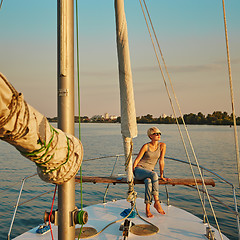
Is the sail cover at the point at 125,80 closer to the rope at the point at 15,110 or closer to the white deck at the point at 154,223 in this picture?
the white deck at the point at 154,223

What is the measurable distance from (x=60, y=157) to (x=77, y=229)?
2.95m

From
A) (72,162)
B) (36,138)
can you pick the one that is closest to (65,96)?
(72,162)

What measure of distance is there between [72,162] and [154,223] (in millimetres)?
3295

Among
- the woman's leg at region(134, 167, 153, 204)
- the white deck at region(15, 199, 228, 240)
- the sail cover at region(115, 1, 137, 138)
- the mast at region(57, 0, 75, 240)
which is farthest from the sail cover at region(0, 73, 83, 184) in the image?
the woman's leg at region(134, 167, 153, 204)

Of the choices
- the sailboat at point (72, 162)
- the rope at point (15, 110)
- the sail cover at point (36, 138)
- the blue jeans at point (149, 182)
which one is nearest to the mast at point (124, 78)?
the sailboat at point (72, 162)

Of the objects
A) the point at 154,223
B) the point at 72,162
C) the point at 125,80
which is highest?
the point at 125,80

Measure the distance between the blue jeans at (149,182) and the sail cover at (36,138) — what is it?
3286mm

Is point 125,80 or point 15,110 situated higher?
point 125,80

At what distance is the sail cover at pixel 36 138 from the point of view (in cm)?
139

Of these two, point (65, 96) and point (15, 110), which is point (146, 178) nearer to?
point (65, 96)

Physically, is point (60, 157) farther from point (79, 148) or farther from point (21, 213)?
point (21, 213)

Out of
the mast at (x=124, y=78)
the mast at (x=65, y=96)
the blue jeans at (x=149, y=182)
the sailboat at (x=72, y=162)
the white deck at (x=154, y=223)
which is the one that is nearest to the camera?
the sailboat at (x=72, y=162)

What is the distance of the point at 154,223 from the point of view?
16.4 feet

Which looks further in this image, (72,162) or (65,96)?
(65,96)
